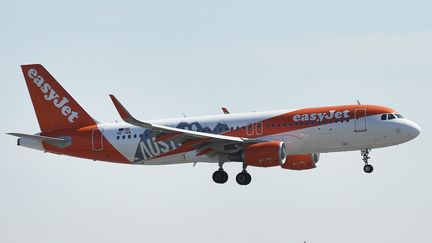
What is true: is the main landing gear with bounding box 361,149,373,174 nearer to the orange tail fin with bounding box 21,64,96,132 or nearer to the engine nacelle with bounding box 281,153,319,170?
the engine nacelle with bounding box 281,153,319,170

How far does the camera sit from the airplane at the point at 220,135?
71562mm

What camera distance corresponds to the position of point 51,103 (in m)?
81.4

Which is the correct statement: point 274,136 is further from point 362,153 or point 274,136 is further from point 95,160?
point 95,160

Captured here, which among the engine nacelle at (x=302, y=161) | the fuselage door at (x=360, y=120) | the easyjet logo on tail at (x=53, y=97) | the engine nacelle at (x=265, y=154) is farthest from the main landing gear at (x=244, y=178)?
the easyjet logo on tail at (x=53, y=97)

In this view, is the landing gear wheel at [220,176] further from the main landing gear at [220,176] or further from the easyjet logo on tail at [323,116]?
the easyjet logo on tail at [323,116]

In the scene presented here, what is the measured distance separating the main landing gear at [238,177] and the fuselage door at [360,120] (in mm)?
8276

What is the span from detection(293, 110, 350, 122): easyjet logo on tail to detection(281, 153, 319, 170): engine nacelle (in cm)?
618

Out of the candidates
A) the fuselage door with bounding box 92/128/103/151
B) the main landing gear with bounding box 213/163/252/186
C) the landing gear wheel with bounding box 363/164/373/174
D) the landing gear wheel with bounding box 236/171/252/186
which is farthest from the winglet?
the landing gear wheel with bounding box 363/164/373/174

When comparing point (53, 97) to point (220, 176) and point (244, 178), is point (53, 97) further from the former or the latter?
point (244, 178)

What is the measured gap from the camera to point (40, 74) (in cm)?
8238

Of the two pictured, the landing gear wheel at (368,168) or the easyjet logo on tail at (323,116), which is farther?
the landing gear wheel at (368,168)

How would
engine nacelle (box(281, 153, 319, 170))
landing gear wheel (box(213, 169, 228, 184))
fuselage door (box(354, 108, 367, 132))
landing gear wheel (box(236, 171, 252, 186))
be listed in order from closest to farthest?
fuselage door (box(354, 108, 367, 132)), landing gear wheel (box(236, 171, 252, 186)), landing gear wheel (box(213, 169, 228, 184)), engine nacelle (box(281, 153, 319, 170))

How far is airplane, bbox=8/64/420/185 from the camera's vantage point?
7156 cm

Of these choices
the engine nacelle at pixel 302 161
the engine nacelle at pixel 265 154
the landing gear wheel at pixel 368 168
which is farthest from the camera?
the engine nacelle at pixel 302 161
